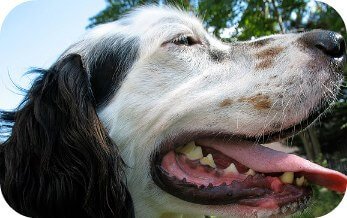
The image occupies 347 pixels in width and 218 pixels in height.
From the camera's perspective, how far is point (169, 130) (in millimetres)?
2139

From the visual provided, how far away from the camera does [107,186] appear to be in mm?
2055

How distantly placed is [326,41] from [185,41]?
1.58 ft

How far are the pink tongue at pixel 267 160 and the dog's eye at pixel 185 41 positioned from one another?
0.35 m

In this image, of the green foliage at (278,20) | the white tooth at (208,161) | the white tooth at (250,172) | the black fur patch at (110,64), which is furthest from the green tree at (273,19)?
the white tooth at (208,161)

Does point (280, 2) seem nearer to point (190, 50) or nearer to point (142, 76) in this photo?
point (190, 50)

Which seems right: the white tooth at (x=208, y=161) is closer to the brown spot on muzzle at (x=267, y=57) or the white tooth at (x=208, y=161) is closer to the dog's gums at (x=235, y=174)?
the dog's gums at (x=235, y=174)

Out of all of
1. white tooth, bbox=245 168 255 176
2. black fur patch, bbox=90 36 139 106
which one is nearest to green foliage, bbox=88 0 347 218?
black fur patch, bbox=90 36 139 106

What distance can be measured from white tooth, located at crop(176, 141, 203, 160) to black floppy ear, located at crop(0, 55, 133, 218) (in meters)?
0.22

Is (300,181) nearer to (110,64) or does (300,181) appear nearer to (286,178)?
(286,178)

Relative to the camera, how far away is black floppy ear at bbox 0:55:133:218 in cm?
206

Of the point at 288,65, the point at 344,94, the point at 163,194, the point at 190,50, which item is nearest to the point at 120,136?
the point at 163,194

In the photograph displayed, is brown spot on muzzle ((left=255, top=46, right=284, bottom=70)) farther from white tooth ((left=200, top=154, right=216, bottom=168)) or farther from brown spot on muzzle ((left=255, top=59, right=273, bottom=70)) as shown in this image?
white tooth ((left=200, top=154, right=216, bottom=168))

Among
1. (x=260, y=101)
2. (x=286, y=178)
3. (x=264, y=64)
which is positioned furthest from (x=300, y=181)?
(x=264, y=64)

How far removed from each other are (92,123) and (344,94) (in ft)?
2.87
